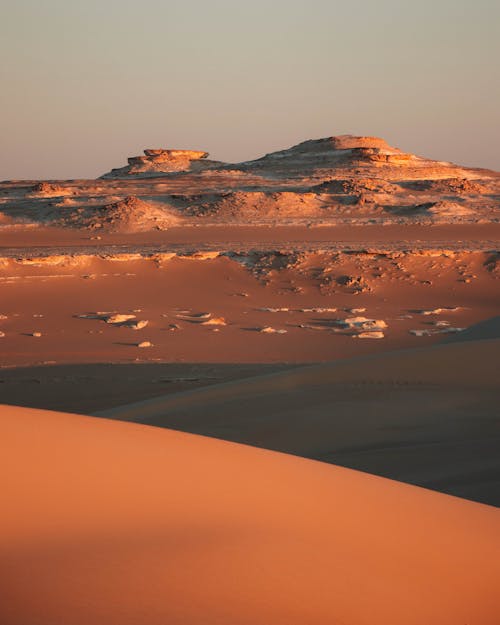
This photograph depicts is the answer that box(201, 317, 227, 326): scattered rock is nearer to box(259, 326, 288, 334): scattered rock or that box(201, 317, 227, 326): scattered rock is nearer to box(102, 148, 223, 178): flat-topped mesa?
box(259, 326, 288, 334): scattered rock

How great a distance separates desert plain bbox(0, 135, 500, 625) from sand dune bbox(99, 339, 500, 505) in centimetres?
2

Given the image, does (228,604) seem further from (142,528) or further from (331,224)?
(331,224)

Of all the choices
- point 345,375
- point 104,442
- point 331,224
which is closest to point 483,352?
point 345,375

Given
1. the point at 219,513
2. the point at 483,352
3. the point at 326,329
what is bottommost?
the point at 326,329

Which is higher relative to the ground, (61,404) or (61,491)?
(61,491)

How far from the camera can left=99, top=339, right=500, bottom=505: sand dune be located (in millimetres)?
4156

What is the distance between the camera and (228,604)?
1.70 metres

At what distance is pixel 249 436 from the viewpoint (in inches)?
196

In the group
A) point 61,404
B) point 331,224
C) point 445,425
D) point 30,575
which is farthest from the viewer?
point 331,224

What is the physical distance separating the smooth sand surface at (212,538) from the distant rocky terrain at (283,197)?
794 inches

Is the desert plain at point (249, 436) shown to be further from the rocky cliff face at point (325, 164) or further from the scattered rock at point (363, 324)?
the rocky cliff face at point (325, 164)

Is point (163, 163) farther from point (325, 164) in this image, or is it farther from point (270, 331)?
point (270, 331)

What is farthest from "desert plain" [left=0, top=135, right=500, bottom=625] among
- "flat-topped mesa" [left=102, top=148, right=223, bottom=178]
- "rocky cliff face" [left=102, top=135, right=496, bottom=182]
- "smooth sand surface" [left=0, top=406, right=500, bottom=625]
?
"flat-topped mesa" [left=102, top=148, right=223, bottom=178]

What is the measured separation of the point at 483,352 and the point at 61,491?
4.59 meters
